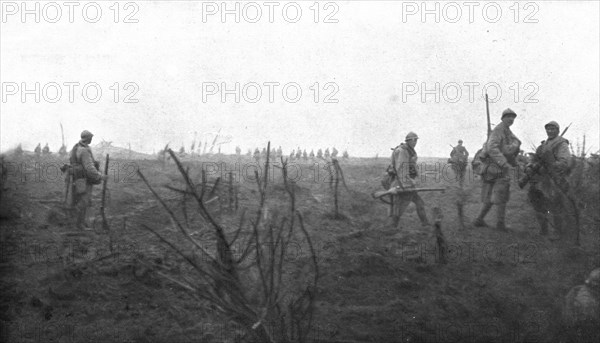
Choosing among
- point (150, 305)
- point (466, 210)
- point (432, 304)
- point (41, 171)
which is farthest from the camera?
point (41, 171)

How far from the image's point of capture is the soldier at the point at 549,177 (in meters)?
8.59

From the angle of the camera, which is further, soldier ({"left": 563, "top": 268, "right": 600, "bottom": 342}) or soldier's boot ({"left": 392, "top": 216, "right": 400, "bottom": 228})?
soldier's boot ({"left": 392, "top": 216, "right": 400, "bottom": 228})

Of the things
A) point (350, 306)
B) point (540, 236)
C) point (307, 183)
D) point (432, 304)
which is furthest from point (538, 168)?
point (307, 183)

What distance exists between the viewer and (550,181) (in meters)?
8.79

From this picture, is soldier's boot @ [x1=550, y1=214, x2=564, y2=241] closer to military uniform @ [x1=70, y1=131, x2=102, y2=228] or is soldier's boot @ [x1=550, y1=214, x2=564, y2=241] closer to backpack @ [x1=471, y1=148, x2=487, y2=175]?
backpack @ [x1=471, y1=148, x2=487, y2=175]

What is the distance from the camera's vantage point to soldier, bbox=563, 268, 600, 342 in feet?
21.0

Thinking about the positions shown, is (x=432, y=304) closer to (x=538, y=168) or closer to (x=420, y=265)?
(x=420, y=265)

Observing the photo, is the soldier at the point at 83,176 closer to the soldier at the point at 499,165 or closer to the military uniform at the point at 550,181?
the soldier at the point at 499,165

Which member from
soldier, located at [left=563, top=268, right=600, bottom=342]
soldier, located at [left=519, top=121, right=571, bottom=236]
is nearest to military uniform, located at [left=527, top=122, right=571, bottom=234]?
soldier, located at [left=519, top=121, right=571, bottom=236]

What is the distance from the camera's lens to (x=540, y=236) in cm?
882

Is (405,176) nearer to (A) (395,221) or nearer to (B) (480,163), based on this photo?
(A) (395,221)

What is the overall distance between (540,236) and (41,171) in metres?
11.4

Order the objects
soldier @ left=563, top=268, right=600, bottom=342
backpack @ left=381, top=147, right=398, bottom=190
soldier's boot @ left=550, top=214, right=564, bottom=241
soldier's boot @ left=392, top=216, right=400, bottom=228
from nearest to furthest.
Answer: 1. soldier @ left=563, top=268, right=600, bottom=342
2. soldier's boot @ left=550, top=214, right=564, bottom=241
3. soldier's boot @ left=392, top=216, right=400, bottom=228
4. backpack @ left=381, top=147, right=398, bottom=190

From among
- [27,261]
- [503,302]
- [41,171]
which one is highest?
[41,171]
